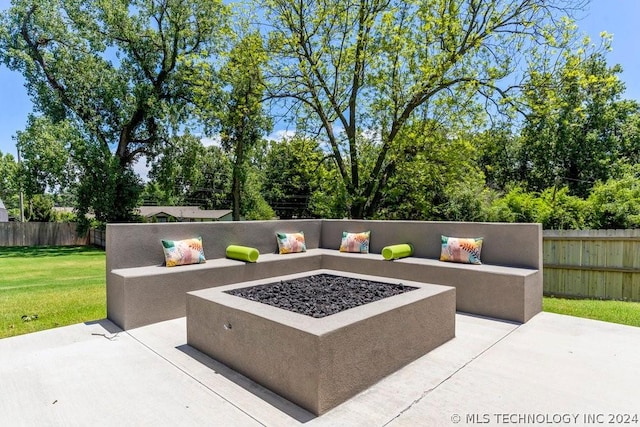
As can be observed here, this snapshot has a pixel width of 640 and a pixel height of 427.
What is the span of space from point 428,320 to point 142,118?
17.1 m

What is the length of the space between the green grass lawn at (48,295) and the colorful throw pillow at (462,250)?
499 centimetres

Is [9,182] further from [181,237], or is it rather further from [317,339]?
[317,339]

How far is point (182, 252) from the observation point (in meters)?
4.88

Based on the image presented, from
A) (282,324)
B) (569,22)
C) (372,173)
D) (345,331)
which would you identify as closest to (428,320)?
(345,331)

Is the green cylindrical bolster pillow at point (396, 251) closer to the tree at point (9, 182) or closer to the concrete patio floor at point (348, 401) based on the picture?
the concrete patio floor at point (348, 401)

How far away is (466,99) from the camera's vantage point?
31.7ft

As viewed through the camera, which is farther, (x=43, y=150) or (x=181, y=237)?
(x=43, y=150)

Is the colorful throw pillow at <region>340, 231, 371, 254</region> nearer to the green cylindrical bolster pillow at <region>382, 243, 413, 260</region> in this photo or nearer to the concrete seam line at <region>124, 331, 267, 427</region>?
the green cylindrical bolster pillow at <region>382, 243, 413, 260</region>

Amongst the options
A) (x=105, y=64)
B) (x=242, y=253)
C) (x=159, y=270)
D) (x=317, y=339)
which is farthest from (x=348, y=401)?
(x=105, y=64)

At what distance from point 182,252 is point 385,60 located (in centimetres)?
820

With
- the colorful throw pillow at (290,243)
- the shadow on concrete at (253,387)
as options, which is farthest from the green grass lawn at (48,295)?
the colorful throw pillow at (290,243)

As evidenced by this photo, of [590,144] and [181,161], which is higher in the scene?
[590,144]

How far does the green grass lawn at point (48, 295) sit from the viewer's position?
177 inches

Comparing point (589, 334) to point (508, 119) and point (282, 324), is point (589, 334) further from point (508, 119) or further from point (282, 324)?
point (508, 119)
